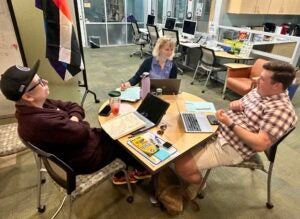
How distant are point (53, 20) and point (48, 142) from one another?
1480 millimetres

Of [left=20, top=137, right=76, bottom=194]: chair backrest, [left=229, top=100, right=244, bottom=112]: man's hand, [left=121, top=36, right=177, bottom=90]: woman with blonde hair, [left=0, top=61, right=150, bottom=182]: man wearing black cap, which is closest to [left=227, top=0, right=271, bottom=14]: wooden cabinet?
[left=121, top=36, right=177, bottom=90]: woman with blonde hair

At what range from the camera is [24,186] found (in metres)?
1.79

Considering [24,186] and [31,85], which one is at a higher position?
[31,85]

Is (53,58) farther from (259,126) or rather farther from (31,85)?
(259,126)

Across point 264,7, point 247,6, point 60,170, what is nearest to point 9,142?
point 60,170

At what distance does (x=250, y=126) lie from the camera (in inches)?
55.8

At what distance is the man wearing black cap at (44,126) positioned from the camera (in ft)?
3.54

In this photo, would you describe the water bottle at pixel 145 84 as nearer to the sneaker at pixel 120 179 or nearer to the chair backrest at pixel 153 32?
the sneaker at pixel 120 179

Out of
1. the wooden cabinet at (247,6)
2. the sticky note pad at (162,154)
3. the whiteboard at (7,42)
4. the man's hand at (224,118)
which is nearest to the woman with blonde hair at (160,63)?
the man's hand at (224,118)

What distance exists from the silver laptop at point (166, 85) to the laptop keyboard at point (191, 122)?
0.44 metres

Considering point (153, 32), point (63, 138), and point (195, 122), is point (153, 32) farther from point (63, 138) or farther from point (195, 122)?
point (63, 138)

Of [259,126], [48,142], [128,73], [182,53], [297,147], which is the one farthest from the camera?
[182,53]

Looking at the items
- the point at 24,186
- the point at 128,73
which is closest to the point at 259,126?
the point at 24,186

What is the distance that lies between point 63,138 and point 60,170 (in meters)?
0.21
